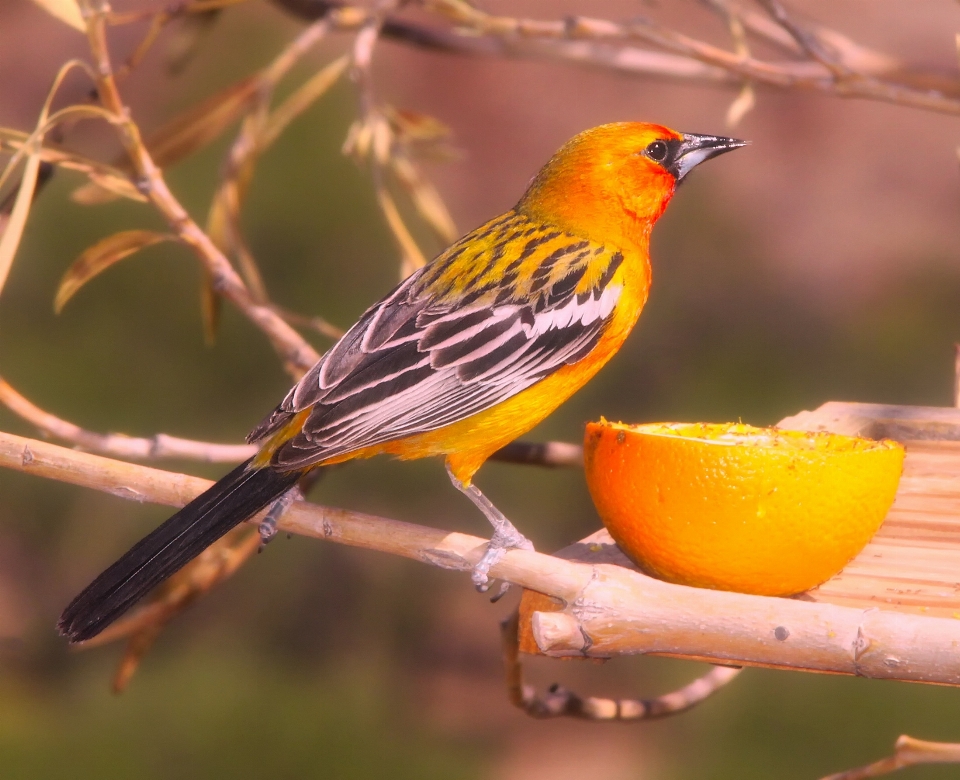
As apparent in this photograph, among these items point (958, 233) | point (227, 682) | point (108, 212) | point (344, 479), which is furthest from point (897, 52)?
point (227, 682)

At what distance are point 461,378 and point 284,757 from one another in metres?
1.66

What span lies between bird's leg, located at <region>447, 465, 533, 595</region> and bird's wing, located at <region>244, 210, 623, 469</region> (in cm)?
14

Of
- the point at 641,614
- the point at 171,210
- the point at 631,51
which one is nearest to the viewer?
the point at 641,614

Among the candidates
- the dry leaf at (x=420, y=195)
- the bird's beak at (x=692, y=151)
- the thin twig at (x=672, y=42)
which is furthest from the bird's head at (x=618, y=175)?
the dry leaf at (x=420, y=195)

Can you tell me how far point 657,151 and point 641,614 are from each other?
85cm

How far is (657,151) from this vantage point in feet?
5.42

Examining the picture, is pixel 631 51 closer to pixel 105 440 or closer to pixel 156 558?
pixel 105 440

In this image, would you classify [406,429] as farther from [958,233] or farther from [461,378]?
[958,233]

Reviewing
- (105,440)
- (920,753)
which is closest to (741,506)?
(920,753)

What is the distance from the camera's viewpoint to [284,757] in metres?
2.72

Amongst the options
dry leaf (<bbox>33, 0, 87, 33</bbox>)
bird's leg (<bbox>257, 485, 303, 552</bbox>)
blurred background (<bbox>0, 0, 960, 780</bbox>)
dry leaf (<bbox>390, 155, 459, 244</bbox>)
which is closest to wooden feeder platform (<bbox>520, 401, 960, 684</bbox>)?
bird's leg (<bbox>257, 485, 303, 552</bbox>)

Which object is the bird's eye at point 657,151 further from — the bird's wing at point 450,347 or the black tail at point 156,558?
the black tail at point 156,558

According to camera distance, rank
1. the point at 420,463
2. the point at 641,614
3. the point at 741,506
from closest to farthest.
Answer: the point at 641,614 → the point at 741,506 → the point at 420,463

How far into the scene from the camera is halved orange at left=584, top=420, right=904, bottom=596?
1.19m
